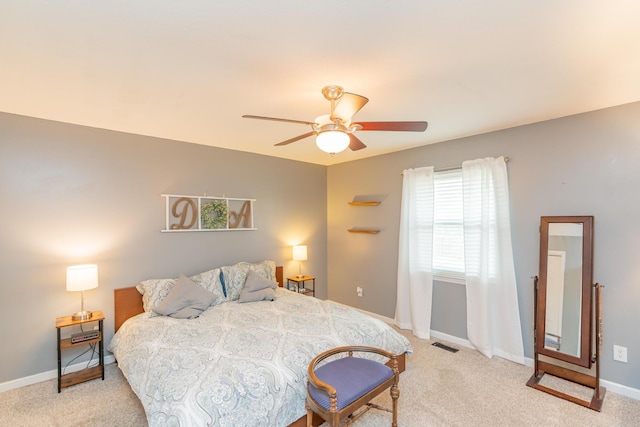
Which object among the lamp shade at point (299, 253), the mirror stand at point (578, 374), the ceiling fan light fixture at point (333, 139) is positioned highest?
the ceiling fan light fixture at point (333, 139)

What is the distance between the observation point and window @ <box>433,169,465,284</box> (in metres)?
3.80

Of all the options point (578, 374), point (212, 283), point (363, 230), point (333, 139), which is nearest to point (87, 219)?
point (212, 283)

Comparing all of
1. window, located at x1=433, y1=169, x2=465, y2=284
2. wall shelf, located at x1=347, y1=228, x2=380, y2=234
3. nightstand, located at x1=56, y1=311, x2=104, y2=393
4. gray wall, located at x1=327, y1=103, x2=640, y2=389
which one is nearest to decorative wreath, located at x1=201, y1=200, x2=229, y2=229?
nightstand, located at x1=56, y1=311, x2=104, y2=393

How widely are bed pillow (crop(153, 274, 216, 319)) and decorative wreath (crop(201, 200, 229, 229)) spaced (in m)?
0.83

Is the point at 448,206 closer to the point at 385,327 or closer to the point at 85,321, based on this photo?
the point at 385,327

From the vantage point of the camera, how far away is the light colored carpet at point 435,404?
2.35 m

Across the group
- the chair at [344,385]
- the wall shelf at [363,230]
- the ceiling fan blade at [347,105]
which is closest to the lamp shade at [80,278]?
the chair at [344,385]

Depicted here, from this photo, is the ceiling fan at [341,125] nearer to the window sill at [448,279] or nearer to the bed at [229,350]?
the bed at [229,350]

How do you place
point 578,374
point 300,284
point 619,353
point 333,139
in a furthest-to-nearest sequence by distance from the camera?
point 300,284, point 578,374, point 619,353, point 333,139

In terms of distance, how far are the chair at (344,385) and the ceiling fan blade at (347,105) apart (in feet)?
5.71

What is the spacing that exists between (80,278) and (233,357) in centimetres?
179

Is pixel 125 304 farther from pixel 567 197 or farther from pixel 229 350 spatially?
pixel 567 197

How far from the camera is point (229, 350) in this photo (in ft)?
7.59

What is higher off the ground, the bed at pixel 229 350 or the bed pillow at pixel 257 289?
the bed pillow at pixel 257 289
